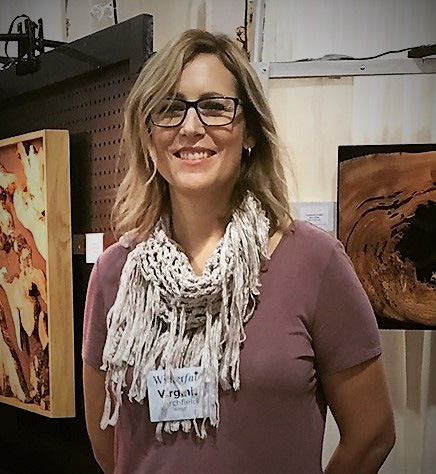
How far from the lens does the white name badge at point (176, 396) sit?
1095mm

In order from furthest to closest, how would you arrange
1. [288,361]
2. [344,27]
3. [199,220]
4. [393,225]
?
[344,27] < [393,225] < [199,220] < [288,361]

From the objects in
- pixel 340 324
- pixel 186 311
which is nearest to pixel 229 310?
pixel 186 311

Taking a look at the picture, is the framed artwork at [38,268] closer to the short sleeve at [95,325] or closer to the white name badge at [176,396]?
the short sleeve at [95,325]

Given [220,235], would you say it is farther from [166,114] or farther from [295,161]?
[295,161]

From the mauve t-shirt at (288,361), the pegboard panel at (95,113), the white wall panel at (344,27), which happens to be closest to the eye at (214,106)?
the mauve t-shirt at (288,361)

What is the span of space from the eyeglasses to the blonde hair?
2 cm

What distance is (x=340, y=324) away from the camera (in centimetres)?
106

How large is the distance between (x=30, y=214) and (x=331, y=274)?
99 centimetres

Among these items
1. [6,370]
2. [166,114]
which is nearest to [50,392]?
[6,370]

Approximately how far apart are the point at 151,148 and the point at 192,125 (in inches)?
4.1

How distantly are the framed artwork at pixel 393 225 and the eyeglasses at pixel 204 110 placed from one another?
2.32 ft

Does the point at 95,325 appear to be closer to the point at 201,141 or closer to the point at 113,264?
the point at 113,264

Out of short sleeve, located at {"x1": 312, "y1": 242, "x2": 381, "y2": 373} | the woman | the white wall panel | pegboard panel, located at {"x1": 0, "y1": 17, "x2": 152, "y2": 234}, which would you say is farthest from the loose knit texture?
the white wall panel

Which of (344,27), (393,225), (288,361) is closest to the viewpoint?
(288,361)
